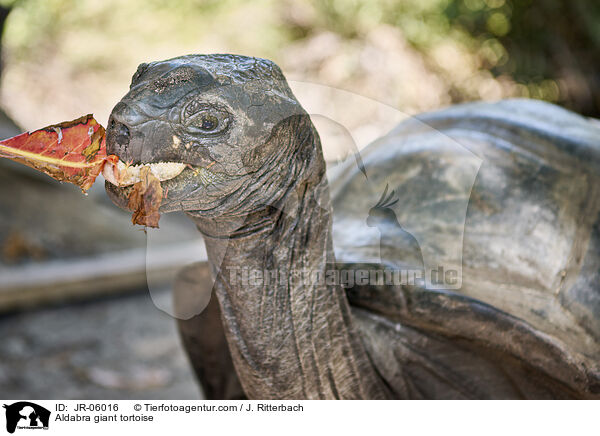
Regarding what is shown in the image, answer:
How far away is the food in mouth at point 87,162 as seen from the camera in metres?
0.98

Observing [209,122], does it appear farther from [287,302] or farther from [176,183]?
[287,302]

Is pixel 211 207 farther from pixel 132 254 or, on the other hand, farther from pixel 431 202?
pixel 132 254

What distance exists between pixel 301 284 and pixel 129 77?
210 inches

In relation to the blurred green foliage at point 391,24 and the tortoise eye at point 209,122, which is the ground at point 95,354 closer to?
the tortoise eye at point 209,122

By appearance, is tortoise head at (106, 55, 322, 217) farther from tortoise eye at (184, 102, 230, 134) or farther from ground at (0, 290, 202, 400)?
ground at (0, 290, 202, 400)

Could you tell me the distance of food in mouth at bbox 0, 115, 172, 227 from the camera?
98 cm

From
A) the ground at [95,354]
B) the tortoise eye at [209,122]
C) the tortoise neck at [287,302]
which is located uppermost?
the ground at [95,354]

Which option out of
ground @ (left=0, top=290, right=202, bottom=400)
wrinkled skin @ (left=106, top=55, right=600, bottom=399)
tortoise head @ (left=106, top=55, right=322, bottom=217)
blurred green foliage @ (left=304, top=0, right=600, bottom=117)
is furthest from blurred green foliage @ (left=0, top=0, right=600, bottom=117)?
tortoise head @ (left=106, top=55, right=322, bottom=217)

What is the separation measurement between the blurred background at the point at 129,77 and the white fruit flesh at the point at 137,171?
2079 millimetres

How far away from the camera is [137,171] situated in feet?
3.20
